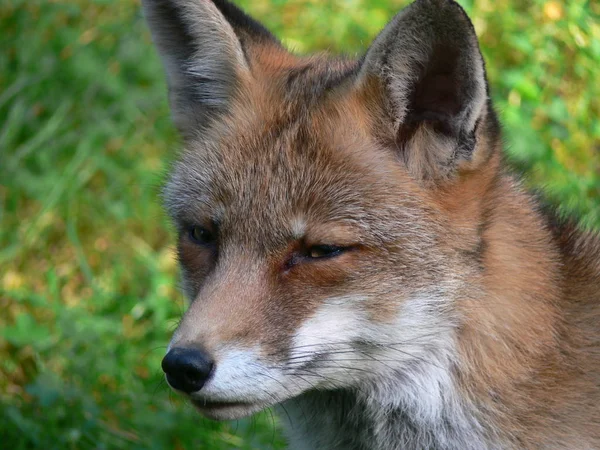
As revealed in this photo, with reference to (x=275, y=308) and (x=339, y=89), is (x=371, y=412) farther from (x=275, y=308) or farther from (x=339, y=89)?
(x=339, y=89)

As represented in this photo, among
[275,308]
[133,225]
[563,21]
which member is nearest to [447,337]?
[275,308]

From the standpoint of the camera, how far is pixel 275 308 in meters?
2.89

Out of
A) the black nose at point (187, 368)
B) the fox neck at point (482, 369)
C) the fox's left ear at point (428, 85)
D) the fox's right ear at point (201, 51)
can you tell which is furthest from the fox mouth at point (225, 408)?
the fox's right ear at point (201, 51)

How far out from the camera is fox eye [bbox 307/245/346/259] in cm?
295

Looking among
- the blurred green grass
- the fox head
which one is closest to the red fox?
the fox head

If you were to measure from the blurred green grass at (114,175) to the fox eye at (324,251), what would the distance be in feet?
5.46

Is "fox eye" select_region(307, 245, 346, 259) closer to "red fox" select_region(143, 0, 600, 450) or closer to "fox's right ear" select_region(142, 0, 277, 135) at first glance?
"red fox" select_region(143, 0, 600, 450)

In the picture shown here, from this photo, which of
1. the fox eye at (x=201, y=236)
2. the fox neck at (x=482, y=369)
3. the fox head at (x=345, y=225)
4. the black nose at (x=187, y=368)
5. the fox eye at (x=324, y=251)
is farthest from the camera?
the fox eye at (x=201, y=236)

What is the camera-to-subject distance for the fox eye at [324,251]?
9.69 feet

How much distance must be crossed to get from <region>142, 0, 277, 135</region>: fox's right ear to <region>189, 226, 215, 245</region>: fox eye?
0.50 metres

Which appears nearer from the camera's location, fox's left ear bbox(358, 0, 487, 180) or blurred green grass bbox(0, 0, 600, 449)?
fox's left ear bbox(358, 0, 487, 180)

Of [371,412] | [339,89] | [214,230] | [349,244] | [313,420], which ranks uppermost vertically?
[339,89]

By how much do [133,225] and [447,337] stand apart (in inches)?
142

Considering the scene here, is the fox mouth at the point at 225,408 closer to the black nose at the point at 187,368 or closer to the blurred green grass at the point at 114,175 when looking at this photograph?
the black nose at the point at 187,368
